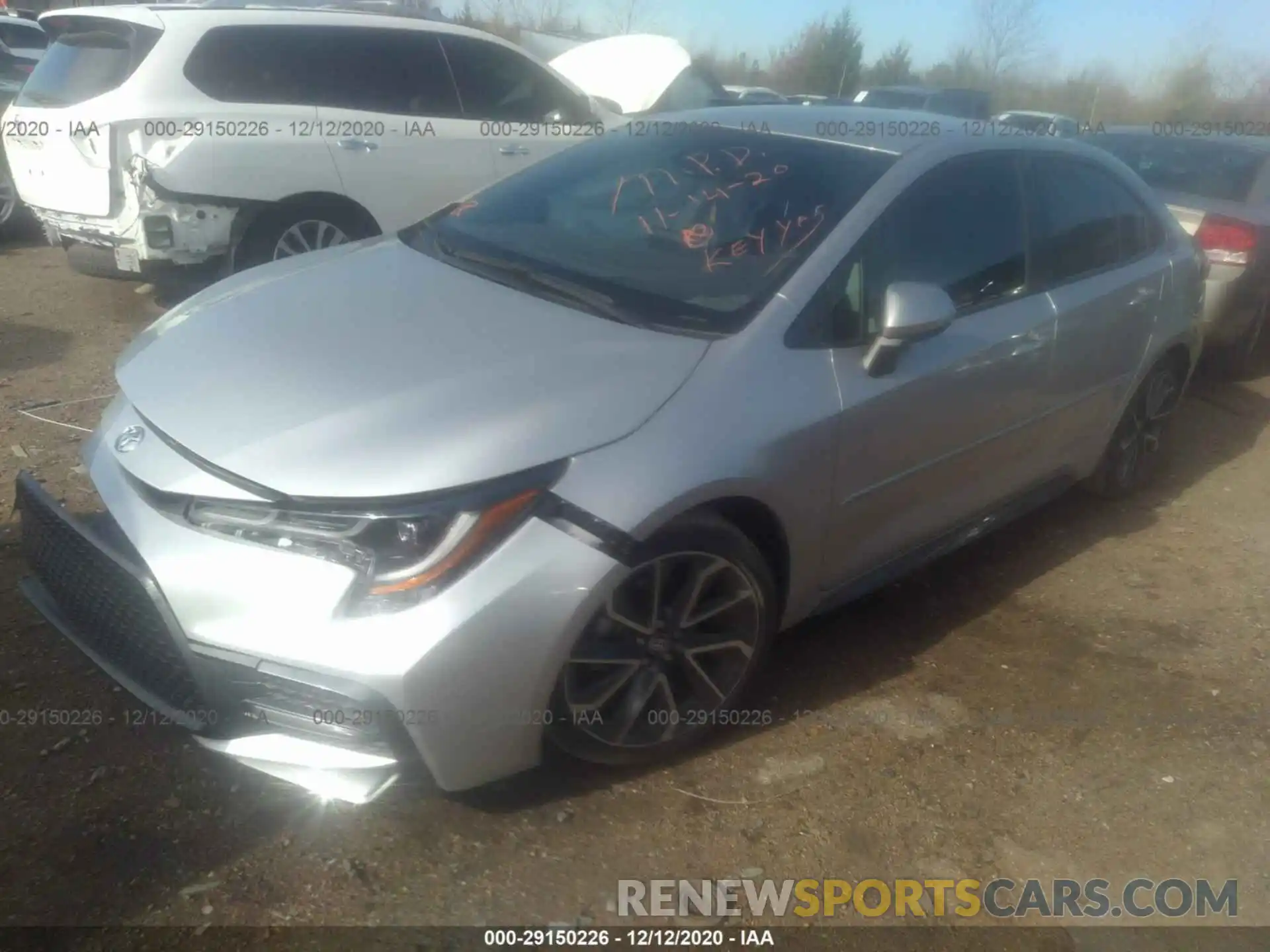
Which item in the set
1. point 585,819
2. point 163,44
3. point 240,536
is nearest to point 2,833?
point 240,536

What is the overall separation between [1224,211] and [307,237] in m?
5.55

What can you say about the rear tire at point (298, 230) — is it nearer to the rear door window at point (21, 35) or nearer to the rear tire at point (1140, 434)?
the rear tire at point (1140, 434)

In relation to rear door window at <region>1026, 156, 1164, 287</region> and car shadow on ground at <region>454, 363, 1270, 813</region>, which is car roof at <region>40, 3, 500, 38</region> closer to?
rear door window at <region>1026, 156, 1164, 287</region>

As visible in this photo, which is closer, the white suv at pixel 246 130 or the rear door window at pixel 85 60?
the white suv at pixel 246 130

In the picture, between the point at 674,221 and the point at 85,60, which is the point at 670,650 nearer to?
the point at 674,221

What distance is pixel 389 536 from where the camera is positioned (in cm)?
216

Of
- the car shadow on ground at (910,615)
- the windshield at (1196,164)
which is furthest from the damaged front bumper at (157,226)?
the windshield at (1196,164)

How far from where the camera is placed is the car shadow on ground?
2676 mm

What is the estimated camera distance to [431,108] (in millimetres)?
6359

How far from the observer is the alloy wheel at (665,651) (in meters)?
2.45

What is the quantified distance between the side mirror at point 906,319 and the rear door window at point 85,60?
15.0ft

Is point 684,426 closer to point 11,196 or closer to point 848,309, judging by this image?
point 848,309

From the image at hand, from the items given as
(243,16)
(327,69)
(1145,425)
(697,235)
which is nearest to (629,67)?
(327,69)

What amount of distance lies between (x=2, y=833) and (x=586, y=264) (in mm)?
2074
